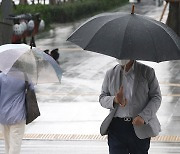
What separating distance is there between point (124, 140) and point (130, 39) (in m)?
0.94

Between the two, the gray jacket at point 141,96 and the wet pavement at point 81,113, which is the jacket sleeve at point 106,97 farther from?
the wet pavement at point 81,113

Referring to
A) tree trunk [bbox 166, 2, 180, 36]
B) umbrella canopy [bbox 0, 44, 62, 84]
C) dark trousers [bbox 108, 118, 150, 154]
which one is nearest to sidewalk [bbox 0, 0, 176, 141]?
umbrella canopy [bbox 0, 44, 62, 84]

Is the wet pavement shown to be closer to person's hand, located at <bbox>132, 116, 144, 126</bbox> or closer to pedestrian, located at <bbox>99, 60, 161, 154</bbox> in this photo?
pedestrian, located at <bbox>99, 60, 161, 154</bbox>

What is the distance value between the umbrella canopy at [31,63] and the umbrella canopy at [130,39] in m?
0.96

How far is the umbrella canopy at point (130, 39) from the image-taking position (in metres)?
4.68

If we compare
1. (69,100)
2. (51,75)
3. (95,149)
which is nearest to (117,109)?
(51,75)

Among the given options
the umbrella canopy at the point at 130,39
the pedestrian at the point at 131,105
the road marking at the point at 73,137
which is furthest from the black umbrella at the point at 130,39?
the road marking at the point at 73,137

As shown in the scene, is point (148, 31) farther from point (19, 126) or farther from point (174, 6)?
point (174, 6)

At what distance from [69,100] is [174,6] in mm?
10069

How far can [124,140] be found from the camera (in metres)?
4.96

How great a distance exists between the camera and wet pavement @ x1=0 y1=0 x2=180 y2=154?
7973mm

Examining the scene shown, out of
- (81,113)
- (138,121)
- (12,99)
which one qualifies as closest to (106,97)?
(138,121)

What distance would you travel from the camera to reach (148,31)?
4.80m

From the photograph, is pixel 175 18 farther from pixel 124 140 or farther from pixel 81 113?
pixel 124 140
